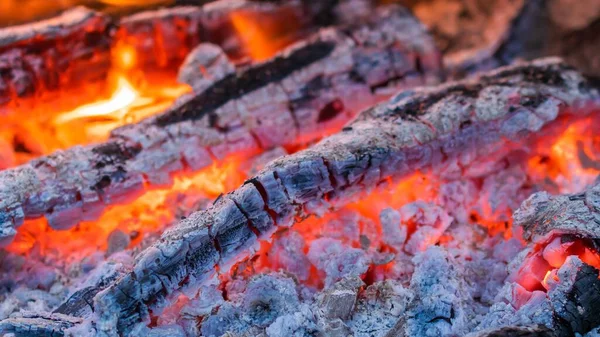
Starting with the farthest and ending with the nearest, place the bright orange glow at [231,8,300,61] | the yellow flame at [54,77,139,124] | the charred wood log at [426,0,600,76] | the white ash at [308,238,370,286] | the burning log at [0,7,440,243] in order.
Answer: the charred wood log at [426,0,600,76] → the bright orange glow at [231,8,300,61] → the yellow flame at [54,77,139,124] → the burning log at [0,7,440,243] → the white ash at [308,238,370,286]

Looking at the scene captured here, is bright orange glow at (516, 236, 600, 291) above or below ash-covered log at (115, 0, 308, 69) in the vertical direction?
below

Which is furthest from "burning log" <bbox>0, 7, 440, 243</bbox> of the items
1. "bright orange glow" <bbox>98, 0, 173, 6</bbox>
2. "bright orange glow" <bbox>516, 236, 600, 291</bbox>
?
"bright orange glow" <bbox>516, 236, 600, 291</bbox>

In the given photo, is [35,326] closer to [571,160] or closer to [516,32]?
[571,160]

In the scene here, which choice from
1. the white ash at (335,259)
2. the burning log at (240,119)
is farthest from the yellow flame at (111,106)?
the white ash at (335,259)

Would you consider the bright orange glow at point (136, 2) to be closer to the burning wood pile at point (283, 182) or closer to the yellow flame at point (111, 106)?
the burning wood pile at point (283, 182)

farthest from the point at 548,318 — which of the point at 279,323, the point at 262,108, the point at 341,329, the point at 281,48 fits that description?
the point at 281,48

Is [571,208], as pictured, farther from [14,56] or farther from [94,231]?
[14,56]

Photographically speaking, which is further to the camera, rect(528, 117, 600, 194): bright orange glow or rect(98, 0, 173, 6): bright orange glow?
rect(98, 0, 173, 6): bright orange glow

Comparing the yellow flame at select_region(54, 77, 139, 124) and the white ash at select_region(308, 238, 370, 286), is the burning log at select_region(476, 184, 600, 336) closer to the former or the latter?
the white ash at select_region(308, 238, 370, 286)
